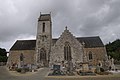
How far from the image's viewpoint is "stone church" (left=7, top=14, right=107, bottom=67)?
37250 millimetres

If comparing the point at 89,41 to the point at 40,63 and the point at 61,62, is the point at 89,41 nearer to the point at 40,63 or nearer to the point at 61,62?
the point at 61,62

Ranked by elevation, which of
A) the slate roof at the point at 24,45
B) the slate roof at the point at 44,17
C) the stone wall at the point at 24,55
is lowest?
the stone wall at the point at 24,55

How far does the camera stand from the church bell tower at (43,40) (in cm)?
4012

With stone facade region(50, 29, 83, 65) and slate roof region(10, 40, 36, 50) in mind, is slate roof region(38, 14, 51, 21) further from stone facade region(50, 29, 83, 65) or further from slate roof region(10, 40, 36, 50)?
stone facade region(50, 29, 83, 65)

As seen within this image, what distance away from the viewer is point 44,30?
4275cm

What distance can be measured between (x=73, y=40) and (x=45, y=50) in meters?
8.17

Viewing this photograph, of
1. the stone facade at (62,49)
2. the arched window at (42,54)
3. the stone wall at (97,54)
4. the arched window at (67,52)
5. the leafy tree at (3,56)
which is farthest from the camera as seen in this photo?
the leafy tree at (3,56)

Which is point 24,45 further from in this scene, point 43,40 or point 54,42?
point 54,42

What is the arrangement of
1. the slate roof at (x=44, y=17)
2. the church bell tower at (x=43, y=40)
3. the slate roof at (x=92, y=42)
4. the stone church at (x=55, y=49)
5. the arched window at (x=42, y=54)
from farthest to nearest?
the slate roof at (x=44, y=17), the arched window at (x=42, y=54), the church bell tower at (x=43, y=40), the slate roof at (x=92, y=42), the stone church at (x=55, y=49)

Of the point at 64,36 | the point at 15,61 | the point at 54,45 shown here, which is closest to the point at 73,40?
the point at 64,36

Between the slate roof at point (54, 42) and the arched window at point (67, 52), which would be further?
the slate roof at point (54, 42)

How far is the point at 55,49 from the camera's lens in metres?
37.9

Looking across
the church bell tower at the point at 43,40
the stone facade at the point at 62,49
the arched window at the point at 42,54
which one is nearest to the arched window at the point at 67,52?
the stone facade at the point at 62,49

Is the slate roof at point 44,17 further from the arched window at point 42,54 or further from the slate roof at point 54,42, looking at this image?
the arched window at point 42,54
